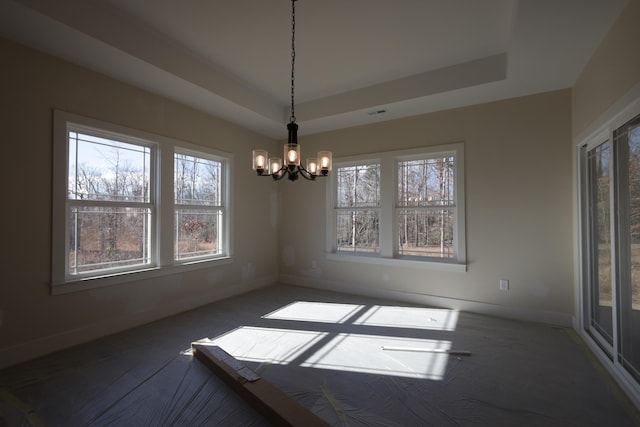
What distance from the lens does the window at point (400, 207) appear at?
404 cm

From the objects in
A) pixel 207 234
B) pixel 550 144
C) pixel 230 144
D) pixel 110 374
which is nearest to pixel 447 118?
pixel 550 144

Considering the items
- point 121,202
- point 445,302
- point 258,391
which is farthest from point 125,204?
point 445,302

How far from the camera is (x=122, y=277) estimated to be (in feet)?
10.6

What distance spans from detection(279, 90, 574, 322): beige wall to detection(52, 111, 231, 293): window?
8.65 ft

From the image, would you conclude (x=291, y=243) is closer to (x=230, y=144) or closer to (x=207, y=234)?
(x=207, y=234)

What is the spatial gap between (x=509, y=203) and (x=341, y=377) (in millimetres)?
2869

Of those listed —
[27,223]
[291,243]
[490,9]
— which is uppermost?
[490,9]

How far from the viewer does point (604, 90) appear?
8.04 ft

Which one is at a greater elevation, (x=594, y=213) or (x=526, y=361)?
(x=594, y=213)

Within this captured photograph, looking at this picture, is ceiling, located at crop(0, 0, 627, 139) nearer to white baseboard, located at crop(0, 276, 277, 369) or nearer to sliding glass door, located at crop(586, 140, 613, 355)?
sliding glass door, located at crop(586, 140, 613, 355)

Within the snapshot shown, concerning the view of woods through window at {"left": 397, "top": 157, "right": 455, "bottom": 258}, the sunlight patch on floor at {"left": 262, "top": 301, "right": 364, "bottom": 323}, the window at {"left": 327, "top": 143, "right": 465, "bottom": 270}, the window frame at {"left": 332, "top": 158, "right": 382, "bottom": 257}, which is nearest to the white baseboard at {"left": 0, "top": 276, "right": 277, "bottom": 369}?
the sunlight patch on floor at {"left": 262, "top": 301, "right": 364, "bottom": 323}

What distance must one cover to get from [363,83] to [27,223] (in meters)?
3.80

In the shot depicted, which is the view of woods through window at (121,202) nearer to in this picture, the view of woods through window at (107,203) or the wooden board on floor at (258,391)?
the view of woods through window at (107,203)

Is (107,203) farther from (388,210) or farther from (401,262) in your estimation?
(401,262)
